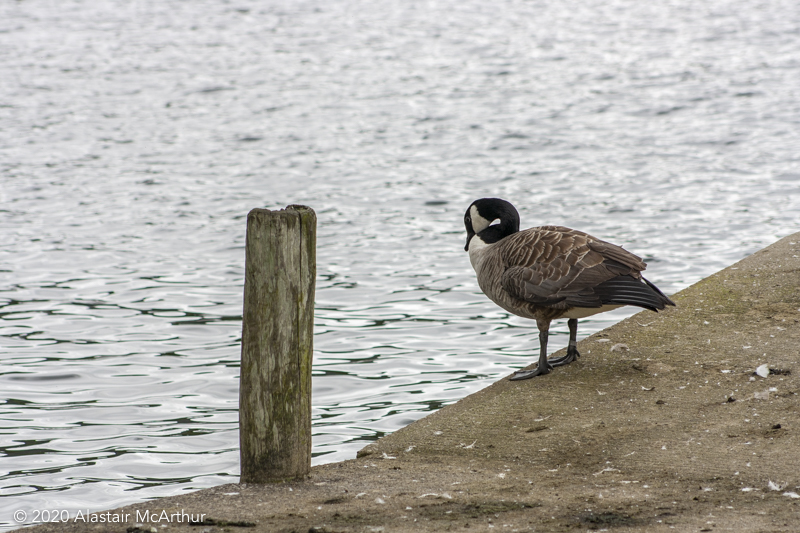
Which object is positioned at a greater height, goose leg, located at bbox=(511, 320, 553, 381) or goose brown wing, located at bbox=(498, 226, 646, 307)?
goose brown wing, located at bbox=(498, 226, 646, 307)

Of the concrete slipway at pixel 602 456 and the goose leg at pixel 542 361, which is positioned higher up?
the goose leg at pixel 542 361

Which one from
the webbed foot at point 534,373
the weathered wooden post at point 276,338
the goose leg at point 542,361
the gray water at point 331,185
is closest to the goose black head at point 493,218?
the goose leg at point 542,361

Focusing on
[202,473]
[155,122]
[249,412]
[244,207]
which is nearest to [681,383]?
[249,412]

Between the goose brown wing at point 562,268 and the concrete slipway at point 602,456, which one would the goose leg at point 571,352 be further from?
the goose brown wing at point 562,268

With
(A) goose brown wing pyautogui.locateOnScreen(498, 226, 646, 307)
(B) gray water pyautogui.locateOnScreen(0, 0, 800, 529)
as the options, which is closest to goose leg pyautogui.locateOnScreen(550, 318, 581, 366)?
(A) goose brown wing pyautogui.locateOnScreen(498, 226, 646, 307)

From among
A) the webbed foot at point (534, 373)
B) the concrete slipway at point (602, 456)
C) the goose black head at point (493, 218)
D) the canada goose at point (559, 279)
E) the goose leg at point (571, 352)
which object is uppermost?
the goose black head at point (493, 218)

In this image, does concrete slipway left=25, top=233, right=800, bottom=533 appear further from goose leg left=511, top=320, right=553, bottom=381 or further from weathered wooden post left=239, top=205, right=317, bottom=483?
weathered wooden post left=239, top=205, right=317, bottom=483

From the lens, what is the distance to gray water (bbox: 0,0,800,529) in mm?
8523

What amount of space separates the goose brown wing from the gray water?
1829 mm

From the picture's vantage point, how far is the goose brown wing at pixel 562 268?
680 cm

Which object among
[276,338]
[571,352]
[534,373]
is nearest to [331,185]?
[571,352]

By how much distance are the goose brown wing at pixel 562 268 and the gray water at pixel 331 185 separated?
183 centimetres

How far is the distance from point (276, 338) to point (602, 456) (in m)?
2.20

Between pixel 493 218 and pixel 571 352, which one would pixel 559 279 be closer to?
pixel 571 352
